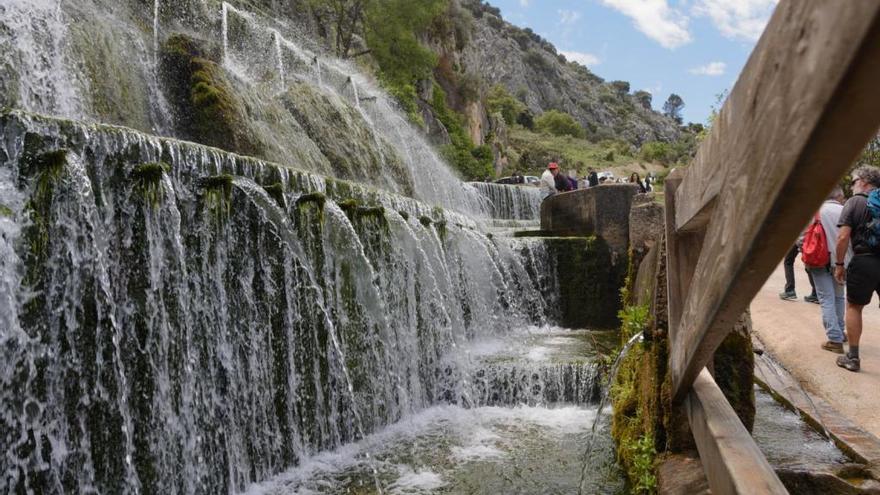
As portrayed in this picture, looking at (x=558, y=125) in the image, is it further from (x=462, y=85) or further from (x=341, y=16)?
(x=341, y=16)

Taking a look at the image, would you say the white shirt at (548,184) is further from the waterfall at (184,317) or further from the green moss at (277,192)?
the green moss at (277,192)

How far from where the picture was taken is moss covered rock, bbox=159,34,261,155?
25.4ft

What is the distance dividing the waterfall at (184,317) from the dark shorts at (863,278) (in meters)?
3.92

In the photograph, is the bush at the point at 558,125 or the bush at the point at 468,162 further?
the bush at the point at 558,125

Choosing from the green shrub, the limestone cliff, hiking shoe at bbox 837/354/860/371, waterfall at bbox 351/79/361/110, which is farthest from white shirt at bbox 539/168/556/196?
the limestone cliff

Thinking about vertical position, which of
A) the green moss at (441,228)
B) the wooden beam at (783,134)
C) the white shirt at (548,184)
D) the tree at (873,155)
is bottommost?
the wooden beam at (783,134)

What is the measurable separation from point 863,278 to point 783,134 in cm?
524

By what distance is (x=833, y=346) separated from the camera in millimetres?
6277

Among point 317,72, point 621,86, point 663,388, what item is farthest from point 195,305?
point 621,86

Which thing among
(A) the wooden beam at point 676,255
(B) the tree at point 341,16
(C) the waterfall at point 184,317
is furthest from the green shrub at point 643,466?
(B) the tree at point 341,16

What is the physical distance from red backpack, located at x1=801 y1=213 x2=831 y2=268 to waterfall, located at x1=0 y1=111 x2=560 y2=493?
403 centimetres

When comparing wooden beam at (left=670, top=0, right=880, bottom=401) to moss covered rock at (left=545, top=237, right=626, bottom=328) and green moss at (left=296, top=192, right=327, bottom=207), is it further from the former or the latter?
moss covered rock at (left=545, top=237, right=626, bottom=328)

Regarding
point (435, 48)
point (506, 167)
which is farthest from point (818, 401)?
point (506, 167)

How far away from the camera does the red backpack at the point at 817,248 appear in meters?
6.29
